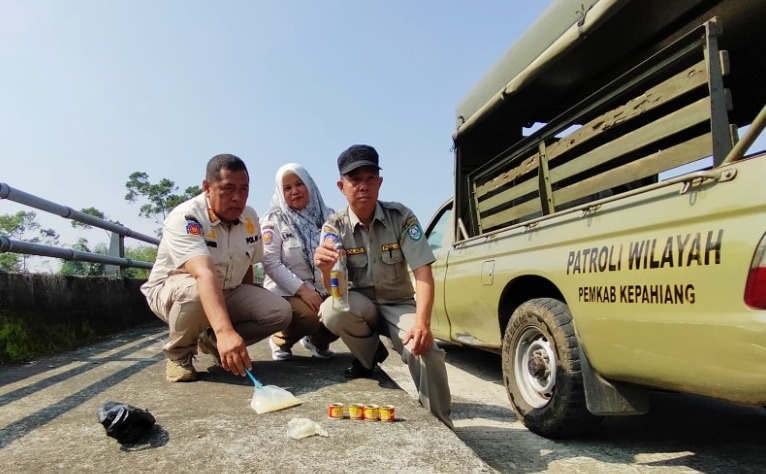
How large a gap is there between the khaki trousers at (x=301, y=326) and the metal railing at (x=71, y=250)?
71.3 inches

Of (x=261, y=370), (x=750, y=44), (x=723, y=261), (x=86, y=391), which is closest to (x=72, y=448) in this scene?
(x=86, y=391)

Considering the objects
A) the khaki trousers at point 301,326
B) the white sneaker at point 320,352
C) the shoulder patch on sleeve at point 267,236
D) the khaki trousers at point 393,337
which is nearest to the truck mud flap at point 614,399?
the khaki trousers at point 393,337

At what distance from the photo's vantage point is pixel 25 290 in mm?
3867

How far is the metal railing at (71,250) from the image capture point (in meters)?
Result: 3.42

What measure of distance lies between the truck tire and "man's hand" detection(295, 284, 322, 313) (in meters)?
1.15

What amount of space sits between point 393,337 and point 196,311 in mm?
1003

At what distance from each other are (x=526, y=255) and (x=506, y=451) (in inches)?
40.5

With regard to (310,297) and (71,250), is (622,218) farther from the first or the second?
(71,250)

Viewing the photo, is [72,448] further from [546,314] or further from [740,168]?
[740,168]

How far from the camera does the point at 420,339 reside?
2.34 m

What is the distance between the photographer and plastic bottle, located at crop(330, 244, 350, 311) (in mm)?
2641

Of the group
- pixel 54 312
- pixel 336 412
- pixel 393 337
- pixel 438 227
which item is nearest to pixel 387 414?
pixel 336 412

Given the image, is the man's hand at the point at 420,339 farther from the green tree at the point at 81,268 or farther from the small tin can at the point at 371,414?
the green tree at the point at 81,268

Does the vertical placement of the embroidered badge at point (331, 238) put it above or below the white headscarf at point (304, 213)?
below
